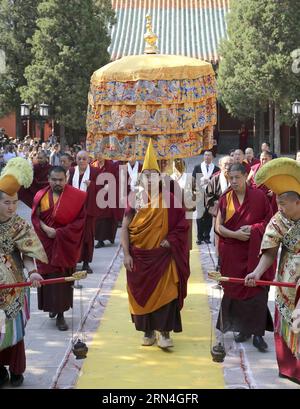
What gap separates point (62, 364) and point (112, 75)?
350 centimetres

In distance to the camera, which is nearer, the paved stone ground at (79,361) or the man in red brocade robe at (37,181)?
the paved stone ground at (79,361)

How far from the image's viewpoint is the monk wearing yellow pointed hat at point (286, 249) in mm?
4500

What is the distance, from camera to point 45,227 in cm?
629

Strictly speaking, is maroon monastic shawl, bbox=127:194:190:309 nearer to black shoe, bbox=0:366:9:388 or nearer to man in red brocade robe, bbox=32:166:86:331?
man in red brocade robe, bbox=32:166:86:331

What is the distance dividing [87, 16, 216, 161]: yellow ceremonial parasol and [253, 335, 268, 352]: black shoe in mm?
2570

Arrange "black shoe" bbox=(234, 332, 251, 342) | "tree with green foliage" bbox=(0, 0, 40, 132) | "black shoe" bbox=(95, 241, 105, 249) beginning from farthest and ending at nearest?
1. "tree with green foliage" bbox=(0, 0, 40, 132)
2. "black shoe" bbox=(95, 241, 105, 249)
3. "black shoe" bbox=(234, 332, 251, 342)

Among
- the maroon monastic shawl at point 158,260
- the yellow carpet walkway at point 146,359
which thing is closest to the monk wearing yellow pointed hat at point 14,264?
the yellow carpet walkway at point 146,359

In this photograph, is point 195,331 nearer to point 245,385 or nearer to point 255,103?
point 245,385

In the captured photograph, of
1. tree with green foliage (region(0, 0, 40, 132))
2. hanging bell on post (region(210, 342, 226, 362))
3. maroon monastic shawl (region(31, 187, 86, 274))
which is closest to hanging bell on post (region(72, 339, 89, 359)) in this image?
hanging bell on post (region(210, 342, 226, 362))

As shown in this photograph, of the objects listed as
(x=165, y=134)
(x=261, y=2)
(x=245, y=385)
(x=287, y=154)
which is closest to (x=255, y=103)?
(x=261, y=2)

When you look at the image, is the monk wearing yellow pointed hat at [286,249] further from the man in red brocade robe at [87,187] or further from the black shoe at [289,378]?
the man in red brocade robe at [87,187]

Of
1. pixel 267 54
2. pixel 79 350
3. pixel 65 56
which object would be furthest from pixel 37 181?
pixel 267 54

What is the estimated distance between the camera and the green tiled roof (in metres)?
27.9

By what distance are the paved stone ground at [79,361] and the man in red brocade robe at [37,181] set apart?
42.1 inches
